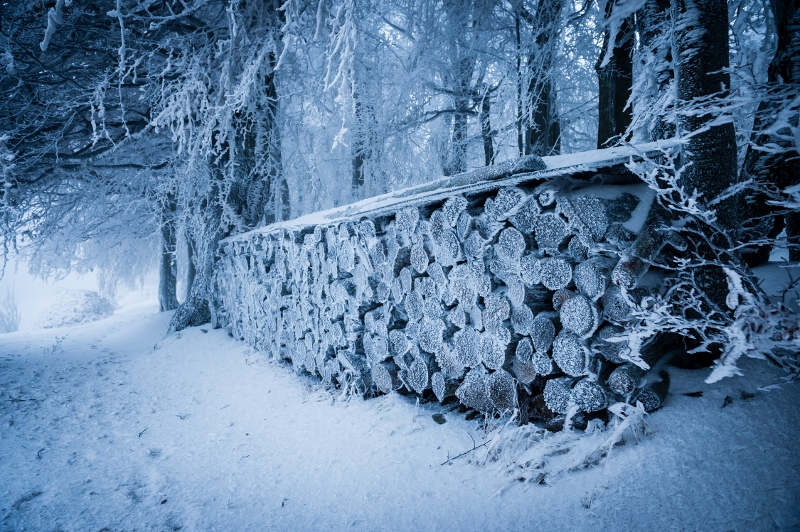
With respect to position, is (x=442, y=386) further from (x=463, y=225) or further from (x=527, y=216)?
(x=527, y=216)

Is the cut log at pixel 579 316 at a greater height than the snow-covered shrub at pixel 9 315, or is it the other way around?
the cut log at pixel 579 316

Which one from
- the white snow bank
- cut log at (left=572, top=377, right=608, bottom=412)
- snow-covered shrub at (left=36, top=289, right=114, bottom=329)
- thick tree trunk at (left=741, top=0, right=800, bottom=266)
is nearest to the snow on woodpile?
cut log at (left=572, top=377, right=608, bottom=412)

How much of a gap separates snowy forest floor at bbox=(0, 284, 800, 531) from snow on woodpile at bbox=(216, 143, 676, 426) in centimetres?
27

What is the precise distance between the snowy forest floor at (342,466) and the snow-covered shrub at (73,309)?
12.7 meters

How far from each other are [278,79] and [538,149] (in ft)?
14.2

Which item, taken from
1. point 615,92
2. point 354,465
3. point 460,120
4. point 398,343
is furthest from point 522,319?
point 460,120

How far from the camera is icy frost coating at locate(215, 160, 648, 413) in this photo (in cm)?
174

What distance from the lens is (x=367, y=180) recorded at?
7.85 meters

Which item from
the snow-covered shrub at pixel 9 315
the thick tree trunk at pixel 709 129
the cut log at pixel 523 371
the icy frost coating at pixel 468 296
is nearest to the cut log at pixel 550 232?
the icy frost coating at pixel 468 296

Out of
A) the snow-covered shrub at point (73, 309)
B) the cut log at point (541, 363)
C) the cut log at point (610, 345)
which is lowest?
the snow-covered shrub at point (73, 309)

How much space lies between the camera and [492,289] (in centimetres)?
211

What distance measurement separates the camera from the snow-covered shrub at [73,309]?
44.5 feet

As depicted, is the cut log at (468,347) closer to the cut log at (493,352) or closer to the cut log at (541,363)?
the cut log at (493,352)

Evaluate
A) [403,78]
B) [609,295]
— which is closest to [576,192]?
[609,295]
